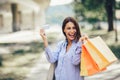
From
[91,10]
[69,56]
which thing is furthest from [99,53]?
[91,10]

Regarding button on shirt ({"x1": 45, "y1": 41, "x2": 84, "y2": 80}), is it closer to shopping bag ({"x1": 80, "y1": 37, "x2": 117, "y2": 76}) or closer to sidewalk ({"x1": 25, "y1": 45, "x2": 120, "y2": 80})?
shopping bag ({"x1": 80, "y1": 37, "x2": 117, "y2": 76})

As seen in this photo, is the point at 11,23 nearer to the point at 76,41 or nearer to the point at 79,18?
the point at 79,18

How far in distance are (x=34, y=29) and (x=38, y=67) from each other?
56cm

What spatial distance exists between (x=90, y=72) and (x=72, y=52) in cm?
18

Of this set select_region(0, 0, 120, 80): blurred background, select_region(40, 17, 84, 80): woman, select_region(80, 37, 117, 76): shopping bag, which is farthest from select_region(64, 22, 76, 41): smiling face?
select_region(0, 0, 120, 80): blurred background

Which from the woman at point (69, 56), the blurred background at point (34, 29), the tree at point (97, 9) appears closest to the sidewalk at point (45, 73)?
the blurred background at point (34, 29)

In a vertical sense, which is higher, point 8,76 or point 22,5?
point 22,5

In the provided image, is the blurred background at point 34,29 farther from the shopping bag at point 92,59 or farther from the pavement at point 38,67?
the shopping bag at point 92,59

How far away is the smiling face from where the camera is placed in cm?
246

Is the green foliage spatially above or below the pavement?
above

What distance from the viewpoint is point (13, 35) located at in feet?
18.7

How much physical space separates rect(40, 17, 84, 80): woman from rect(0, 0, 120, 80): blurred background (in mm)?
3083

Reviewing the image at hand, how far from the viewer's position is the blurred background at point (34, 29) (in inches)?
221

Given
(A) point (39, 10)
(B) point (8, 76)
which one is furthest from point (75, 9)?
(B) point (8, 76)
